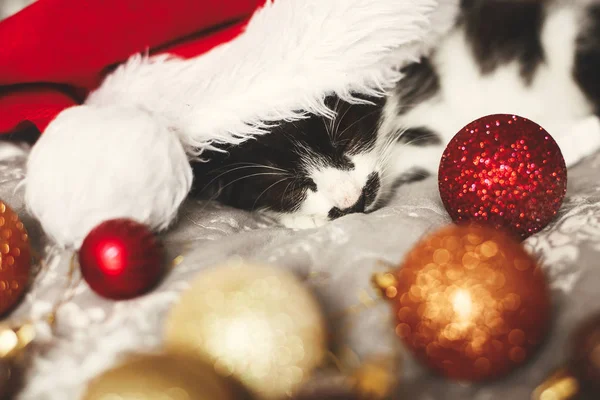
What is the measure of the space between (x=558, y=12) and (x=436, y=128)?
0.31m

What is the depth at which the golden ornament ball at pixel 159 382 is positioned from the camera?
1.07 feet

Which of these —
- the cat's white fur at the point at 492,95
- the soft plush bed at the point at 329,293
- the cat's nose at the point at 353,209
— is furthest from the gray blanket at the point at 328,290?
the cat's white fur at the point at 492,95

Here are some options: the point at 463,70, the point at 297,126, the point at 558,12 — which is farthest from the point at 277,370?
the point at 558,12

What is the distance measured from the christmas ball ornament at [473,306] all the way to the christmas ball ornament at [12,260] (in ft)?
1.22

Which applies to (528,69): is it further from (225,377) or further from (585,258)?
(225,377)

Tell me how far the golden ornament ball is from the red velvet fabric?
15.8 inches

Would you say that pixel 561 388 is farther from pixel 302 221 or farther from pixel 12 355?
pixel 302 221

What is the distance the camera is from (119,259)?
Result: 0.48m

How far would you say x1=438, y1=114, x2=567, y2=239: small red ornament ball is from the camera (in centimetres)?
54

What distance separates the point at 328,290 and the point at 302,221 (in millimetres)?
320

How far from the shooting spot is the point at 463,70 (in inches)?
40.0

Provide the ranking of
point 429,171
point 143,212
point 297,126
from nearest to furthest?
point 143,212, point 297,126, point 429,171

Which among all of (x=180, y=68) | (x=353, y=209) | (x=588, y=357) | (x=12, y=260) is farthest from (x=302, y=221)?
(x=588, y=357)

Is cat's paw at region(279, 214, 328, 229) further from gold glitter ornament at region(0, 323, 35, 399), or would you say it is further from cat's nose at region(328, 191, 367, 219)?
gold glitter ornament at region(0, 323, 35, 399)
